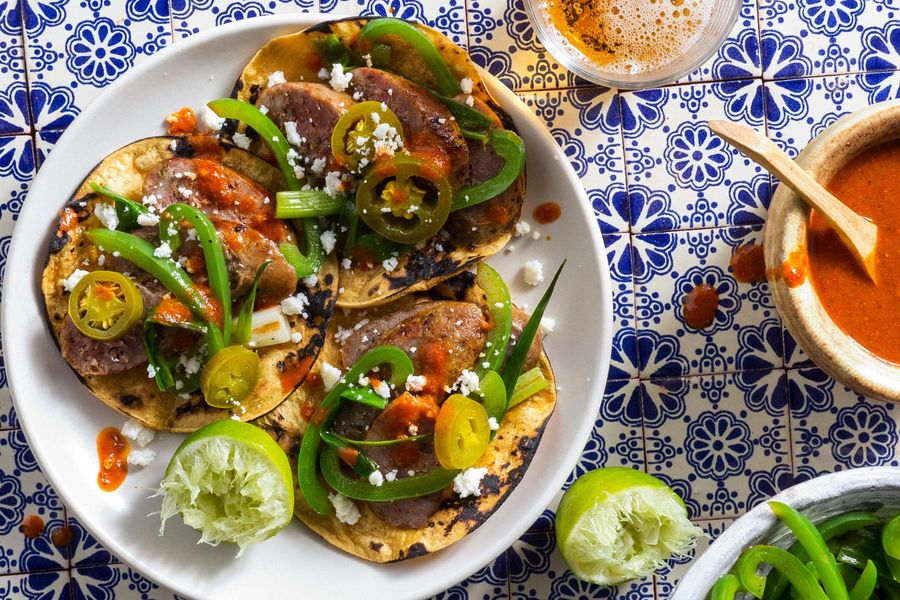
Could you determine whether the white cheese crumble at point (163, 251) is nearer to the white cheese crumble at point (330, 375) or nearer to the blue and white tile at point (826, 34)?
the white cheese crumble at point (330, 375)

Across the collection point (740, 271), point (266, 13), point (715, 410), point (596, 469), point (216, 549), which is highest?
point (266, 13)

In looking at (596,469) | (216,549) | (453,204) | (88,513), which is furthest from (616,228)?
(88,513)

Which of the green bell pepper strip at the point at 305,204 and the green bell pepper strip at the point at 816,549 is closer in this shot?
the green bell pepper strip at the point at 816,549

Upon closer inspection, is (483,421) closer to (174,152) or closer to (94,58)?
(174,152)

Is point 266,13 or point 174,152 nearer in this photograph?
point 174,152

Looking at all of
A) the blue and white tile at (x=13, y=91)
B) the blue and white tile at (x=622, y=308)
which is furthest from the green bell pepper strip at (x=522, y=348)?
the blue and white tile at (x=13, y=91)

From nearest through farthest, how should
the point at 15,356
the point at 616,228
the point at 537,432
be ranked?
Result: the point at 15,356
the point at 537,432
the point at 616,228

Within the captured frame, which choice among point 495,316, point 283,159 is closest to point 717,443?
point 495,316
